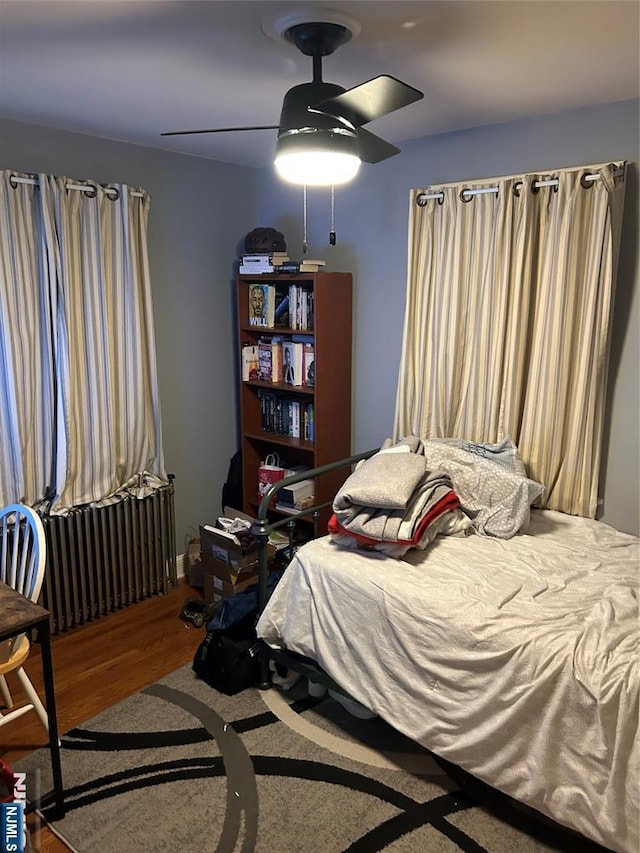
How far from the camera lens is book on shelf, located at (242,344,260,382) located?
Result: 12.4ft

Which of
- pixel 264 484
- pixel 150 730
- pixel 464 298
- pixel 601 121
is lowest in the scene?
pixel 150 730

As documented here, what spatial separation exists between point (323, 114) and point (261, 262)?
1.76m

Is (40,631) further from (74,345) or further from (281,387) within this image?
(281,387)

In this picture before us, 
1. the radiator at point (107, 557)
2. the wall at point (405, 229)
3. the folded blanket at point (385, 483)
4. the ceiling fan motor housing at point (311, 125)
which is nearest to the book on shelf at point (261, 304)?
the wall at point (405, 229)

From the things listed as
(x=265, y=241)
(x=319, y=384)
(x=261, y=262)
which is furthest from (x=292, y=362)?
(x=265, y=241)

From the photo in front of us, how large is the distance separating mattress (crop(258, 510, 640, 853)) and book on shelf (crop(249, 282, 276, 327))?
1.60 metres

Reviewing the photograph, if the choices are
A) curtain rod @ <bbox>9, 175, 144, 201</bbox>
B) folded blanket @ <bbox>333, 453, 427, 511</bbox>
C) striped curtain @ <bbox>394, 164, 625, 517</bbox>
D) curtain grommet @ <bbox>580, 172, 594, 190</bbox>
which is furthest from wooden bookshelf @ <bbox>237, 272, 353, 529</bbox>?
curtain grommet @ <bbox>580, 172, 594, 190</bbox>

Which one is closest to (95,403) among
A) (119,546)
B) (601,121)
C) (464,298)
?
(119,546)

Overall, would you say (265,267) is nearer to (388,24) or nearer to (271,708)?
(388,24)

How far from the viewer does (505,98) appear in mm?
2506

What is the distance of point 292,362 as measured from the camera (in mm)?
3627

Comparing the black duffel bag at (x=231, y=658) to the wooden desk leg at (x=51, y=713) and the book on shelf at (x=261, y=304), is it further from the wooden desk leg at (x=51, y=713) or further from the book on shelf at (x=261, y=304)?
the book on shelf at (x=261, y=304)

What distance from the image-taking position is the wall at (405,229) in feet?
8.67

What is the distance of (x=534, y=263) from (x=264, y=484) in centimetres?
198
